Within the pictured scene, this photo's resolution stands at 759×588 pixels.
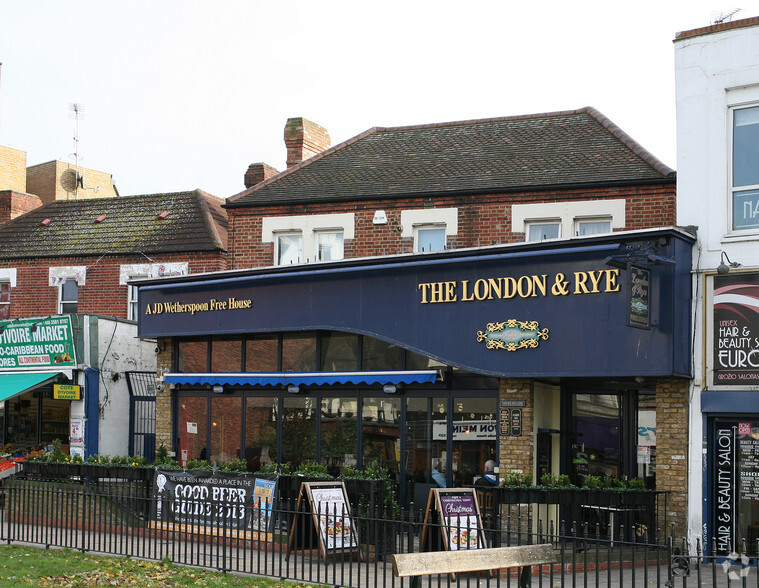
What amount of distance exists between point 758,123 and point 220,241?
13608 millimetres

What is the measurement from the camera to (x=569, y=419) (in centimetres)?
1680

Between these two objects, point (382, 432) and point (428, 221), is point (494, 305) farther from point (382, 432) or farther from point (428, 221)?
point (428, 221)

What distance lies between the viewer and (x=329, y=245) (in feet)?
65.2

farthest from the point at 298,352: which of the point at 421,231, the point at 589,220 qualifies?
the point at 589,220

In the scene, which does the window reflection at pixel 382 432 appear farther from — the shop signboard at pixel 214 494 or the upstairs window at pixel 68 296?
the upstairs window at pixel 68 296

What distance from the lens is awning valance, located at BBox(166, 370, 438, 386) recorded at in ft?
55.0

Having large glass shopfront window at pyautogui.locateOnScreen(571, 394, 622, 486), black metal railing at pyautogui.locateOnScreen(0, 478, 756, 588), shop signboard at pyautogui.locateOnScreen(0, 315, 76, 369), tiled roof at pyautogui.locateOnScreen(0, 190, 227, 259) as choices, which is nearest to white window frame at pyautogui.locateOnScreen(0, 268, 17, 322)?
tiled roof at pyautogui.locateOnScreen(0, 190, 227, 259)

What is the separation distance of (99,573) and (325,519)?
301cm

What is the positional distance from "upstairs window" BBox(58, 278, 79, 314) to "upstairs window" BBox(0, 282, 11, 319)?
1.53 metres

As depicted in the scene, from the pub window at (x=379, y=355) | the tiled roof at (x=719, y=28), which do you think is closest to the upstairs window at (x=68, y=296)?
the pub window at (x=379, y=355)

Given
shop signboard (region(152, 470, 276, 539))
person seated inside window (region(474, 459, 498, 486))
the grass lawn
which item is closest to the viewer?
the grass lawn

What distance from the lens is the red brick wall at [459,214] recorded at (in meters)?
17.1

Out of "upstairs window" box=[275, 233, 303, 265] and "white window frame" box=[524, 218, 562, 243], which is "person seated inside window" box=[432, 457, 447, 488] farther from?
"upstairs window" box=[275, 233, 303, 265]

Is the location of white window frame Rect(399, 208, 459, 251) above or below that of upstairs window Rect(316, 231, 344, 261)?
above
